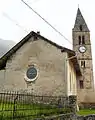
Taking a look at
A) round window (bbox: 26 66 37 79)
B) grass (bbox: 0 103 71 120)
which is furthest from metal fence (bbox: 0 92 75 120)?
round window (bbox: 26 66 37 79)

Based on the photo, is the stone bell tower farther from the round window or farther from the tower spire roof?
the round window

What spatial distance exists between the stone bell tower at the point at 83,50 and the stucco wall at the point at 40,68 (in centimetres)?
2646

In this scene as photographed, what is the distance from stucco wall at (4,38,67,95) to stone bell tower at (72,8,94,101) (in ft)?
86.8

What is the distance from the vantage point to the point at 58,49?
63.6 ft

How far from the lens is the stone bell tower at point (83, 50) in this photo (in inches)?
1882

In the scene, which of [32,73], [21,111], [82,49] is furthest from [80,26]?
[21,111]

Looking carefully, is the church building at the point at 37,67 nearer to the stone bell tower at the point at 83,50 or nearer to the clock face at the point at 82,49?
the stone bell tower at the point at 83,50

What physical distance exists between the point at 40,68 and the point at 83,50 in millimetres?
32519

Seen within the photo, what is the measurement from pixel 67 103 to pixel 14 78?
22.7ft

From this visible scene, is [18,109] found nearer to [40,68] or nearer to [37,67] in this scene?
[40,68]

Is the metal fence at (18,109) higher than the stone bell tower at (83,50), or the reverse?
the stone bell tower at (83,50)

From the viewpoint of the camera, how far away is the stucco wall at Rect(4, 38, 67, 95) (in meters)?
18.7

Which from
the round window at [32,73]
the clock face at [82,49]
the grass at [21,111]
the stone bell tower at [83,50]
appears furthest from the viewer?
the clock face at [82,49]

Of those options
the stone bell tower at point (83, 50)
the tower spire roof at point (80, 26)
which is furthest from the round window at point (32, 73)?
the tower spire roof at point (80, 26)
